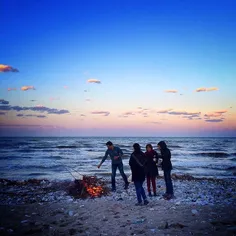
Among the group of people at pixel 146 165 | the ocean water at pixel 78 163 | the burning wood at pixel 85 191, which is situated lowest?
the ocean water at pixel 78 163

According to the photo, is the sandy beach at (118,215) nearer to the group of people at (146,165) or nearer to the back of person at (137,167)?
the group of people at (146,165)

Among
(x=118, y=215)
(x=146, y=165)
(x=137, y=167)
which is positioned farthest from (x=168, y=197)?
(x=118, y=215)

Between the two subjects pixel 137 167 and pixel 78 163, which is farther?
pixel 78 163

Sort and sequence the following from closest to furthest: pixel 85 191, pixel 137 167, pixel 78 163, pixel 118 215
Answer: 1. pixel 118 215
2. pixel 137 167
3. pixel 85 191
4. pixel 78 163

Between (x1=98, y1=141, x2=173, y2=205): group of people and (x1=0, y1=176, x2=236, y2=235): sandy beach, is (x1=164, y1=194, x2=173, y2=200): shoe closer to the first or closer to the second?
(x1=98, y1=141, x2=173, y2=205): group of people

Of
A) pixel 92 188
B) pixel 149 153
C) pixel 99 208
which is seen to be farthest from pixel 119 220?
pixel 92 188

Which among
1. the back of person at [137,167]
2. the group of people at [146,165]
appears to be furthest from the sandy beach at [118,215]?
the back of person at [137,167]

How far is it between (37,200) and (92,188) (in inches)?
102

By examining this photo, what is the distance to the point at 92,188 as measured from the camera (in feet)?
33.7

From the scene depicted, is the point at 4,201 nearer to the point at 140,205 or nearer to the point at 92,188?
the point at 92,188

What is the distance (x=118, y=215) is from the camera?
6906mm

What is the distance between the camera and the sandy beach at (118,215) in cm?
569

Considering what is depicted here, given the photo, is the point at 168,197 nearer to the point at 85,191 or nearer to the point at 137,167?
the point at 137,167

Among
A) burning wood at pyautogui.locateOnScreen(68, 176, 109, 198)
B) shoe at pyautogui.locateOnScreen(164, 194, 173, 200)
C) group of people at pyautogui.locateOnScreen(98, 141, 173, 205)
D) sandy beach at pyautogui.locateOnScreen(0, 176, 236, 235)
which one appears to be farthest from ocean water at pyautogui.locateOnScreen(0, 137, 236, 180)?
shoe at pyautogui.locateOnScreen(164, 194, 173, 200)
